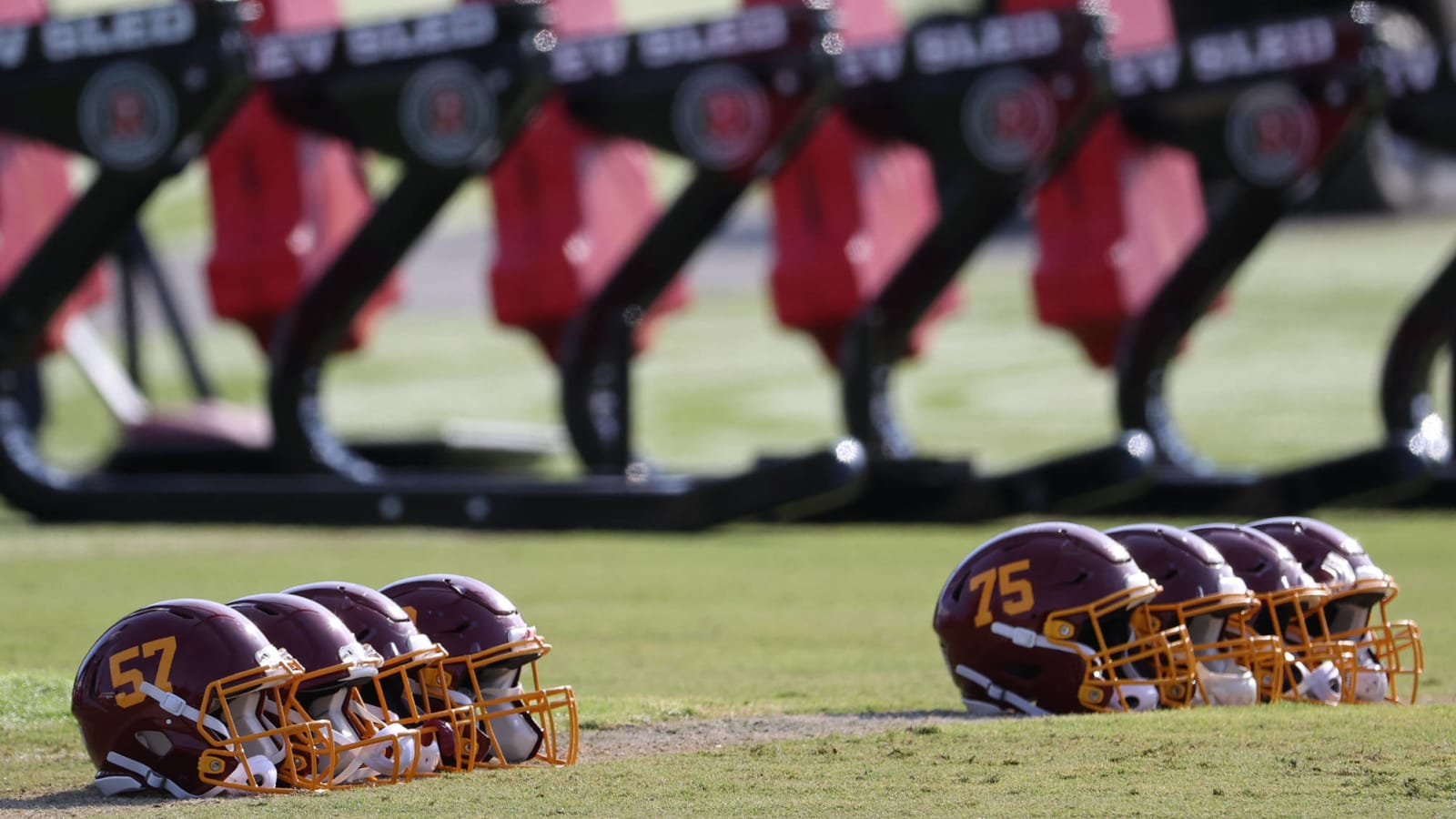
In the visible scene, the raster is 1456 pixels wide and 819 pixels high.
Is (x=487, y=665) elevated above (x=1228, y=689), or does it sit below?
above

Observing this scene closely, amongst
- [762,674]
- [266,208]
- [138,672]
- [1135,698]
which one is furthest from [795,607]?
[266,208]

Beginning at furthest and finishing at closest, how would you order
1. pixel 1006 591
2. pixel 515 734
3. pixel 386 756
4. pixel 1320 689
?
1. pixel 1320 689
2. pixel 1006 591
3. pixel 515 734
4. pixel 386 756

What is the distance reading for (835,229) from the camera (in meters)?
17.9

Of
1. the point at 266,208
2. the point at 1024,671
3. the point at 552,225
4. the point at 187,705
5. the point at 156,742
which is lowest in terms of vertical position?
the point at 1024,671

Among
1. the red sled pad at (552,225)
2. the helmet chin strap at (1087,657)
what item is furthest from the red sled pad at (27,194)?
the helmet chin strap at (1087,657)

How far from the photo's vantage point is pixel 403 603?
708 centimetres

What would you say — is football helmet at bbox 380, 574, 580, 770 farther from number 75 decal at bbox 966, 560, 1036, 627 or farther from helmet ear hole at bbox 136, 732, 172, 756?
number 75 decal at bbox 966, 560, 1036, 627

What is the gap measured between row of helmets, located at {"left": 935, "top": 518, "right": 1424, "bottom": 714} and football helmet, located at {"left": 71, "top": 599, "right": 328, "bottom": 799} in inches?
92.4

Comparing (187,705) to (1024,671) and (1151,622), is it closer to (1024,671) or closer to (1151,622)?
(1024,671)

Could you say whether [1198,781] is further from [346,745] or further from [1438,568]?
[1438,568]

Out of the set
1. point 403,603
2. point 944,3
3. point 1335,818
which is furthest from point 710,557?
→ point 944,3

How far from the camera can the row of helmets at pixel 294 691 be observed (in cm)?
631

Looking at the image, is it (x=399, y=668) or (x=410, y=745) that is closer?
(x=399, y=668)

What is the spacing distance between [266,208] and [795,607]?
22.9 feet
